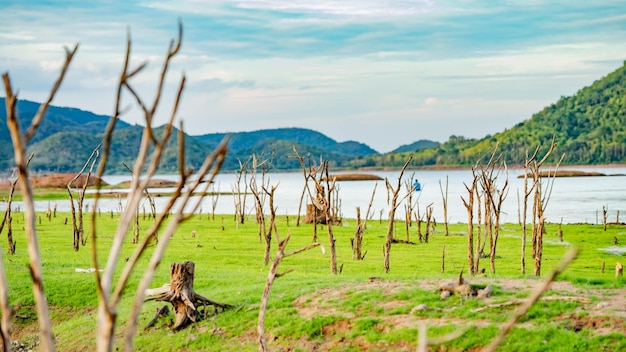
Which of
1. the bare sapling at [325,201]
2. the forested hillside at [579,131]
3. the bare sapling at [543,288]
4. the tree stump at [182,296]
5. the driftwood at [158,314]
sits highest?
the forested hillside at [579,131]

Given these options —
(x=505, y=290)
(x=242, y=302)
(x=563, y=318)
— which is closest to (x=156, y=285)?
(x=242, y=302)

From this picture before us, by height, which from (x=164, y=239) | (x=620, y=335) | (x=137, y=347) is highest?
(x=164, y=239)

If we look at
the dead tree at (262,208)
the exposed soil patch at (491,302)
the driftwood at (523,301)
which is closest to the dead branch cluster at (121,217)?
the exposed soil patch at (491,302)

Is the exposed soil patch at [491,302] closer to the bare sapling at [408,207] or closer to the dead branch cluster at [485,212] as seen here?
the dead branch cluster at [485,212]

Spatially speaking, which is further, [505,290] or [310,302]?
[310,302]

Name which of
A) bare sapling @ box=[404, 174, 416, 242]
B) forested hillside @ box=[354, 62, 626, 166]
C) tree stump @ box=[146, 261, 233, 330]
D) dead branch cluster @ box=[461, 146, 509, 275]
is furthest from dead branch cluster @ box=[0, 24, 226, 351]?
forested hillside @ box=[354, 62, 626, 166]

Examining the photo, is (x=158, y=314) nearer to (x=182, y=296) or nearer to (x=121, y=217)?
(x=182, y=296)

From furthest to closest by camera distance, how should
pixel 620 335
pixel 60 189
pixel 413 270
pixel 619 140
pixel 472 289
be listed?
pixel 619 140, pixel 60 189, pixel 413 270, pixel 472 289, pixel 620 335

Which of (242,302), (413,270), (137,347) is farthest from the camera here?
(413,270)

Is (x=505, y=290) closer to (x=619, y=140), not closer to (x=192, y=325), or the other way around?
(x=192, y=325)

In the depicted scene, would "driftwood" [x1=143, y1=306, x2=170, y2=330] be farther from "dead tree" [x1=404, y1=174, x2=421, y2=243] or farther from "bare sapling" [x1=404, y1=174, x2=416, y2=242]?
"bare sapling" [x1=404, y1=174, x2=416, y2=242]

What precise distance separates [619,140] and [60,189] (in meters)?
122

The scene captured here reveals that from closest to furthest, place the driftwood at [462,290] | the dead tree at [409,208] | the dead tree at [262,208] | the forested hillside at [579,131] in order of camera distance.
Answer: the driftwood at [462,290] → the dead tree at [262,208] → the dead tree at [409,208] → the forested hillside at [579,131]

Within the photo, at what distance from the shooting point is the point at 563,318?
40.5 ft
